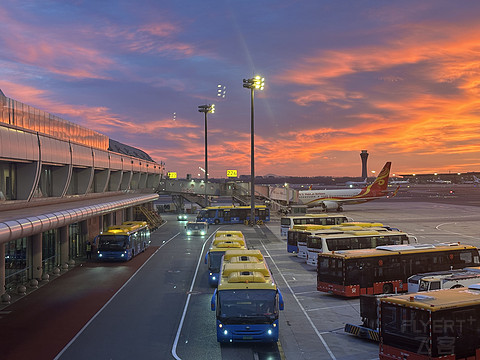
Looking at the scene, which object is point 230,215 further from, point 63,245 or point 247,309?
point 247,309

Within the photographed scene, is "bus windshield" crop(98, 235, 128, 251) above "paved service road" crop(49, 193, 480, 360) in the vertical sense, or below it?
Result: above

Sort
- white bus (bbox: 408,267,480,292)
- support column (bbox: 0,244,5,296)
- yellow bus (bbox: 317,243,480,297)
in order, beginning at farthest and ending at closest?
support column (bbox: 0,244,5,296) < yellow bus (bbox: 317,243,480,297) < white bus (bbox: 408,267,480,292)

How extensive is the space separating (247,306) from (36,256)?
71.7 ft

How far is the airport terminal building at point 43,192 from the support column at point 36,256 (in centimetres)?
7

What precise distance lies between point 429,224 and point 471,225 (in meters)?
5.64

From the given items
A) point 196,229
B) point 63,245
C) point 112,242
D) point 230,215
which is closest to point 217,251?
point 112,242

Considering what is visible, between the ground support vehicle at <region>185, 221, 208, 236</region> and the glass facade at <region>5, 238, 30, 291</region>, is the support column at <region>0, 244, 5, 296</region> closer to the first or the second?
the glass facade at <region>5, 238, 30, 291</region>

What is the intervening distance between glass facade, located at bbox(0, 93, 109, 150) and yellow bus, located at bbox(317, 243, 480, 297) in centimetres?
2065

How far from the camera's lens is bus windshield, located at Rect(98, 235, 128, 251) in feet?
144

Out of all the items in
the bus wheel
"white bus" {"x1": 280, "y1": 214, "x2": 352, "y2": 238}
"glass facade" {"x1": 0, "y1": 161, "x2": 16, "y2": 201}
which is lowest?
the bus wheel

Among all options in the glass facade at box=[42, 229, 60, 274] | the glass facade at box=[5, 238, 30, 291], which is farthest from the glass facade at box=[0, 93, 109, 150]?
the glass facade at box=[42, 229, 60, 274]

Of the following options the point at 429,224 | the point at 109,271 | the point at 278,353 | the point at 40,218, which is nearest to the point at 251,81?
the point at 429,224

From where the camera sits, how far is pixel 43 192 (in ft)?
120

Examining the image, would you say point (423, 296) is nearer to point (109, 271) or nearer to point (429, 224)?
point (109, 271)
